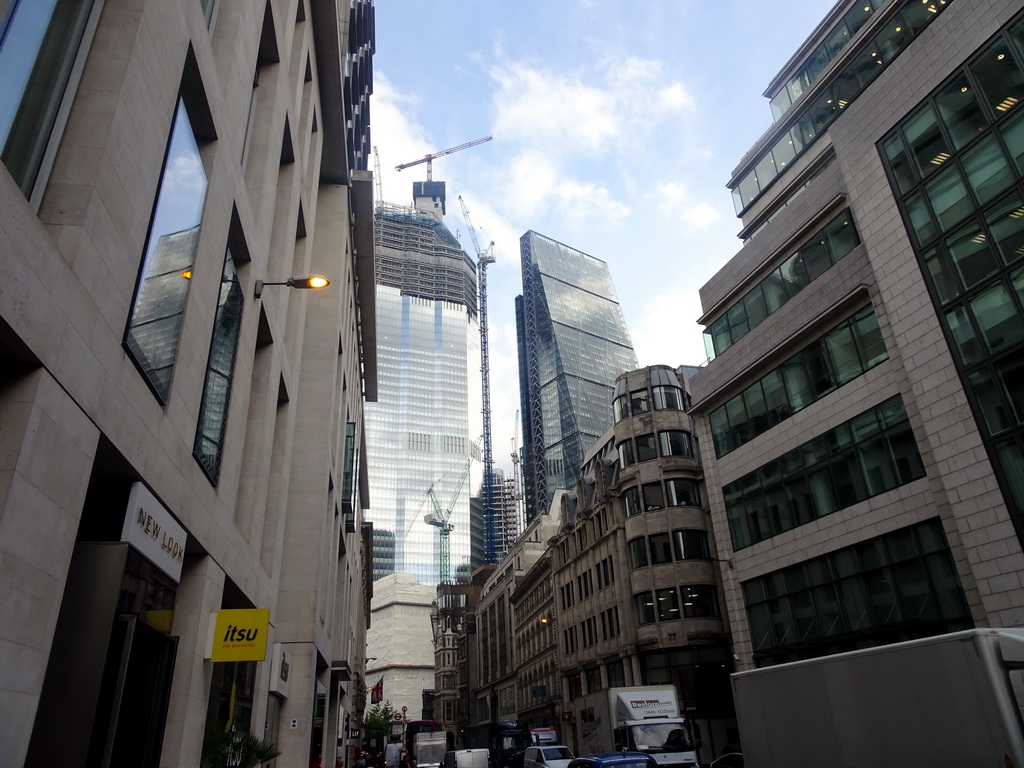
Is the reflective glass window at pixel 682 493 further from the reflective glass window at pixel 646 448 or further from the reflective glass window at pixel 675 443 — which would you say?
the reflective glass window at pixel 646 448

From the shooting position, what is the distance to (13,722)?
610 centimetres

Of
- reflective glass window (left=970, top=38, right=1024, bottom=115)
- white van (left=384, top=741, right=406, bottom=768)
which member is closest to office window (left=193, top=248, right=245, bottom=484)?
reflective glass window (left=970, top=38, right=1024, bottom=115)

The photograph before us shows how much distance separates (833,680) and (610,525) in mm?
39513

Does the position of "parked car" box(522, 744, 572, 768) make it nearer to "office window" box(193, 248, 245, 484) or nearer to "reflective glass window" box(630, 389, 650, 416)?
"office window" box(193, 248, 245, 484)

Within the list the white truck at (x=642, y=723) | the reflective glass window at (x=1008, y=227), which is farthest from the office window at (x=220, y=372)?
the reflective glass window at (x=1008, y=227)

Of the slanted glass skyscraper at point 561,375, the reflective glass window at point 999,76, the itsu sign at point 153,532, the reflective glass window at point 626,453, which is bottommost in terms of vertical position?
the itsu sign at point 153,532

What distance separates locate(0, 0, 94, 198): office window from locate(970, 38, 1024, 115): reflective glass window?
22.5 meters

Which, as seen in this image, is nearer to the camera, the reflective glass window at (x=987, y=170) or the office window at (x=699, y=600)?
the reflective glass window at (x=987, y=170)

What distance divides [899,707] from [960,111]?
60.3ft

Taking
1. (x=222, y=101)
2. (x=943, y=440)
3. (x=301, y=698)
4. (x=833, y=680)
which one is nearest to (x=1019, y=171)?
(x=943, y=440)

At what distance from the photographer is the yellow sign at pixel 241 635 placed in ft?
41.3

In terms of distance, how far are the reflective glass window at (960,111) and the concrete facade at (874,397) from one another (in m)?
0.51

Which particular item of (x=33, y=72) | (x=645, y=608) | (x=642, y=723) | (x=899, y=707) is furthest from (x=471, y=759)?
(x=33, y=72)

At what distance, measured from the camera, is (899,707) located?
37.2 ft
